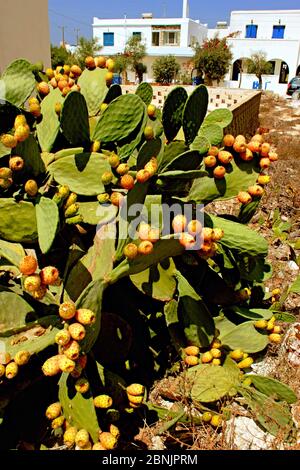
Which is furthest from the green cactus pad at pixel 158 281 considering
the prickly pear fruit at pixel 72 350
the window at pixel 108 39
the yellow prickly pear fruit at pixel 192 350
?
the window at pixel 108 39

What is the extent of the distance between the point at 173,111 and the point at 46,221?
28.7 inches

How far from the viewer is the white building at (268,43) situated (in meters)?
28.1

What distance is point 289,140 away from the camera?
7.83m

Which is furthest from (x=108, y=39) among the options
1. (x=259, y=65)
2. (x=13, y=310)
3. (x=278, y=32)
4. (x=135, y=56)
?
(x=13, y=310)

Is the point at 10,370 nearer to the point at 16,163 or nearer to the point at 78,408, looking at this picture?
the point at 78,408

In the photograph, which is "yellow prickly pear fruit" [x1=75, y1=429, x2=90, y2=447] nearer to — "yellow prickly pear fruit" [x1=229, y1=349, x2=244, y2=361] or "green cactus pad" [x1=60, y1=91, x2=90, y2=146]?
"yellow prickly pear fruit" [x1=229, y1=349, x2=244, y2=361]

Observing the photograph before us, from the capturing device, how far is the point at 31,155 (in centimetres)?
134

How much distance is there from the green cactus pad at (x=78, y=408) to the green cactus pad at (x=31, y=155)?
68cm

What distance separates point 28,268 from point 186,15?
1631 inches

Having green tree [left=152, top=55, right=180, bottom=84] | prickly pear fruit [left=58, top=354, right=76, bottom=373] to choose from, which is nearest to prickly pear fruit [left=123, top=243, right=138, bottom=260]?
prickly pear fruit [left=58, top=354, right=76, bottom=373]

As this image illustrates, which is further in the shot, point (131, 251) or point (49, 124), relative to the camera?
point (49, 124)

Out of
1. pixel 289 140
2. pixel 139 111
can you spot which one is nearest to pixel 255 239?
pixel 139 111

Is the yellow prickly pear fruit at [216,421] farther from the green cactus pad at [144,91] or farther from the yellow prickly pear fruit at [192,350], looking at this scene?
the green cactus pad at [144,91]
